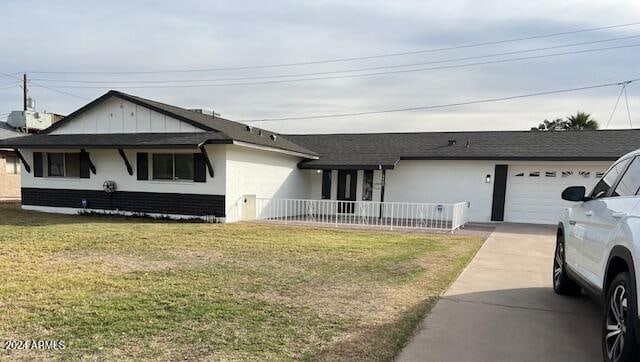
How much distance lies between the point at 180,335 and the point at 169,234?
25.8ft

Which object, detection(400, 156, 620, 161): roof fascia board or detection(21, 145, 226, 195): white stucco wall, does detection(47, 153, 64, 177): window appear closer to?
detection(21, 145, 226, 195): white stucco wall

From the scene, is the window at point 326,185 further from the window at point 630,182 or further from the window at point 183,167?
the window at point 630,182

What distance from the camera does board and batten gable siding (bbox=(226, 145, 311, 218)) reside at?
48.8ft

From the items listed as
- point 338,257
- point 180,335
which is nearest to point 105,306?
point 180,335

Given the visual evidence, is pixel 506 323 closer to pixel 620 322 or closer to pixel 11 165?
pixel 620 322

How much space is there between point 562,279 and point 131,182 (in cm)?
1430

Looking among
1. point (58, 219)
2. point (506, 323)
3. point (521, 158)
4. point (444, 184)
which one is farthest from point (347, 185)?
point (506, 323)

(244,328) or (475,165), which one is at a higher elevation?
(475,165)

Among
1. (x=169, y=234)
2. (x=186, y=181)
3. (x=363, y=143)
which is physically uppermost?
(x=363, y=143)

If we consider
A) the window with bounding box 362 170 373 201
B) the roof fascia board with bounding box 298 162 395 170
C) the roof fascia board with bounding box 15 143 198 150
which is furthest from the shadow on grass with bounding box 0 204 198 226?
the window with bounding box 362 170 373 201

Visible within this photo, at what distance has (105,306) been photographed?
16.1 ft

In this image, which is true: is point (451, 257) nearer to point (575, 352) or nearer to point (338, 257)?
point (338, 257)

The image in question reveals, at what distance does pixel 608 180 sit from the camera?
4.71 metres

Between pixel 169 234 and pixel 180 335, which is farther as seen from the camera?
pixel 169 234
